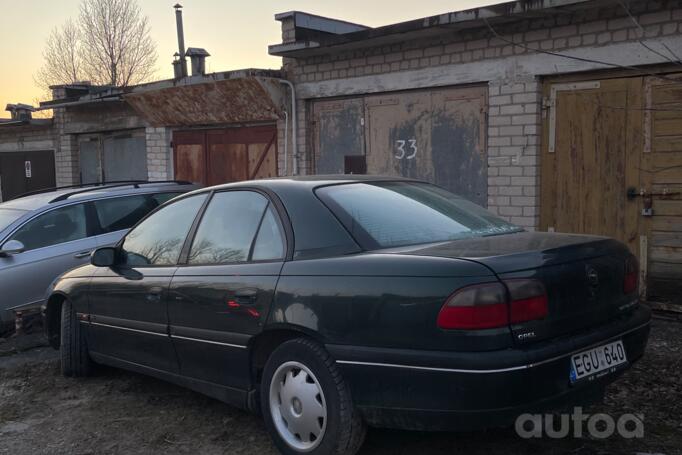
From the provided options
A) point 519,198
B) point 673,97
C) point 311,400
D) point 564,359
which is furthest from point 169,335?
point 673,97

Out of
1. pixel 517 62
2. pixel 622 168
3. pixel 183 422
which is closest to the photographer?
pixel 183 422

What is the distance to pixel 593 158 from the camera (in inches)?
281

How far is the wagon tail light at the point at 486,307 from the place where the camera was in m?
2.94

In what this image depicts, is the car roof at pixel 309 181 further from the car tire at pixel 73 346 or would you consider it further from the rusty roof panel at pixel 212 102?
the rusty roof panel at pixel 212 102

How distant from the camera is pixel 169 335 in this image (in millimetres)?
4297

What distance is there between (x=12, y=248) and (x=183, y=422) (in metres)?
3.22

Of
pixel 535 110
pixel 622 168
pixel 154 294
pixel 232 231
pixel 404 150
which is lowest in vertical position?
pixel 154 294

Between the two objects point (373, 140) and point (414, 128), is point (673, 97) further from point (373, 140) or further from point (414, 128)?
point (373, 140)

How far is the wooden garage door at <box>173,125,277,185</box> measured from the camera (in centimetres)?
1095

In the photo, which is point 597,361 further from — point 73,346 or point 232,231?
point 73,346

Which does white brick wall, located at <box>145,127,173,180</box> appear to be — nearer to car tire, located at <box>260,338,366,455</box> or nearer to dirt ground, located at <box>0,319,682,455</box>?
dirt ground, located at <box>0,319,682,455</box>

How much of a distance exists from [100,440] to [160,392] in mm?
896

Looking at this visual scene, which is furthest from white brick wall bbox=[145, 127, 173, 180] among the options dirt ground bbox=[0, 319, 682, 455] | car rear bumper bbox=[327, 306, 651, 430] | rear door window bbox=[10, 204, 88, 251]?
car rear bumper bbox=[327, 306, 651, 430]

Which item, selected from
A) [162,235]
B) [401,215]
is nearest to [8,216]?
[162,235]
